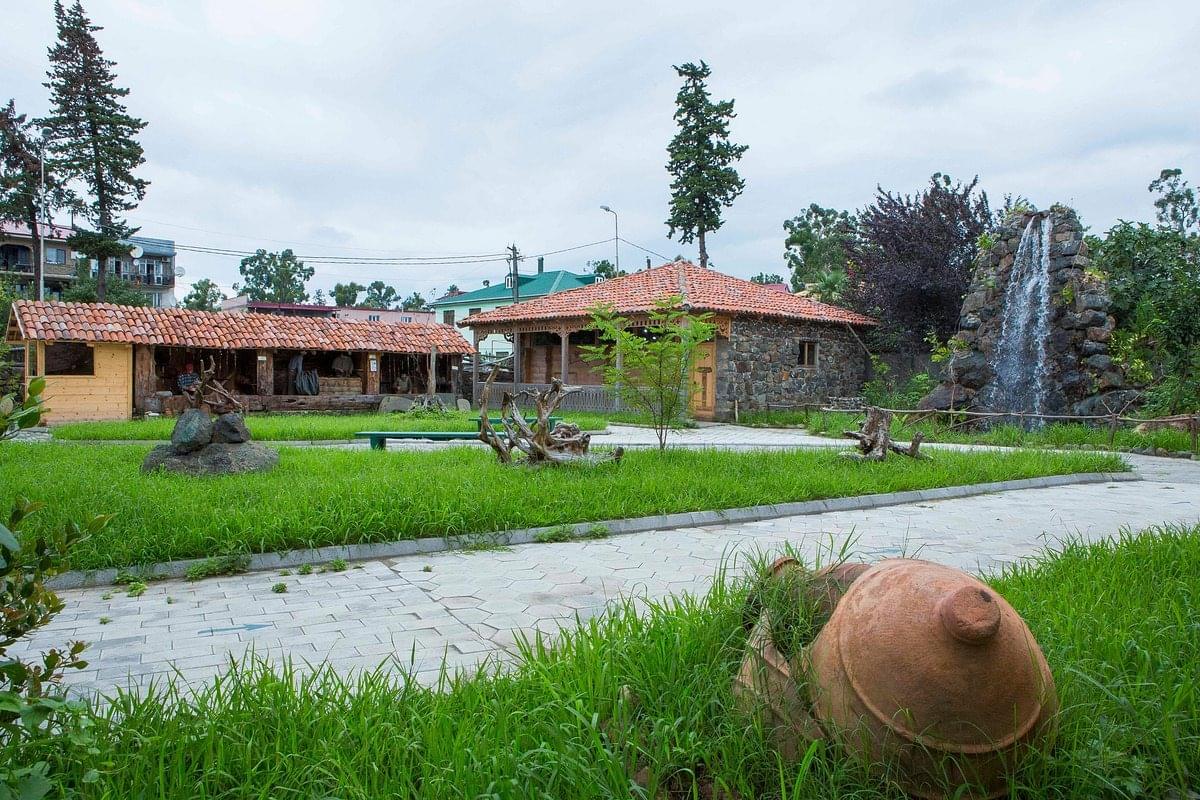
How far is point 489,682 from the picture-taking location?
2.90 m

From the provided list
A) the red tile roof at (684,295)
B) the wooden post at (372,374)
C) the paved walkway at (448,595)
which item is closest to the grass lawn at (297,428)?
the red tile roof at (684,295)

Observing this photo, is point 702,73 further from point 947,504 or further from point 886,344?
point 947,504

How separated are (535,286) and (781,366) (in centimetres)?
3331

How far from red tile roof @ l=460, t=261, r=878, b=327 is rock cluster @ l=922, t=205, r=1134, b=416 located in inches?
207

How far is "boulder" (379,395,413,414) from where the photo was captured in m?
23.5

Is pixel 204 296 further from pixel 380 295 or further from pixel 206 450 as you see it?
pixel 206 450

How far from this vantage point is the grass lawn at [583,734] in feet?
7.11

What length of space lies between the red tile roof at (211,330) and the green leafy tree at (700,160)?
13.4m

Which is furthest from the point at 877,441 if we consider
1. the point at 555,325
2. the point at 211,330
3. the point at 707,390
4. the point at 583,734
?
the point at 211,330

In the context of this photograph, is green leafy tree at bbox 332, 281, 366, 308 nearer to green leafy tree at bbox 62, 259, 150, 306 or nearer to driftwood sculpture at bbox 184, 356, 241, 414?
green leafy tree at bbox 62, 259, 150, 306

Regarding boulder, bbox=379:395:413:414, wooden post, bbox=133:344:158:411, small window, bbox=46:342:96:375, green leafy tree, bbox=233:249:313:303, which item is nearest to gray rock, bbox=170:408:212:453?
wooden post, bbox=133:344:158:411

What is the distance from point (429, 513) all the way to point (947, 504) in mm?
5534

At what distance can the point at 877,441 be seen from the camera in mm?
10320

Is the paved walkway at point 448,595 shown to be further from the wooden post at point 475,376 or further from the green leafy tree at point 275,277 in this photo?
the green leafy tree at point 275,277
